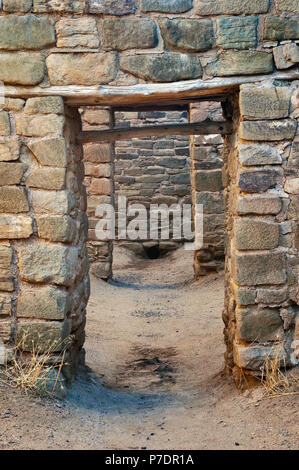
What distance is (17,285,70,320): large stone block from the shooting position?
3.35 m

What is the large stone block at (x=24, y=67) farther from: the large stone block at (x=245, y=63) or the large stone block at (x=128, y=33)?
the large stone block at (x=245, y=63)

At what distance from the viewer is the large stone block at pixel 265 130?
10.8ft

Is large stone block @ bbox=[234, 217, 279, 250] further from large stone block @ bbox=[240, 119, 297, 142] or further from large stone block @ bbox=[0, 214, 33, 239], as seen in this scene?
large stone block @ bbox=[0, 214, 33, 239]

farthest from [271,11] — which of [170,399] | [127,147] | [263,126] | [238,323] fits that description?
[127,147]

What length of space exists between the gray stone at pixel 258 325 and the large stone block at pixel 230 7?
5.99 feet

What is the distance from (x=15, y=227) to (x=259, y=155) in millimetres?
1576

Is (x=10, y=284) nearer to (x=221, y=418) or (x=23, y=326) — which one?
(x=23, y=326)

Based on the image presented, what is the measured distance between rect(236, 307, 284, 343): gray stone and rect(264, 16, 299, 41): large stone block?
169 cm

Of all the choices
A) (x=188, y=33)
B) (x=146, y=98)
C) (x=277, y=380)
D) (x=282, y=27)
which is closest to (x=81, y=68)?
(x=146, y=98)

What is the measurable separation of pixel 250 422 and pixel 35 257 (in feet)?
5.28

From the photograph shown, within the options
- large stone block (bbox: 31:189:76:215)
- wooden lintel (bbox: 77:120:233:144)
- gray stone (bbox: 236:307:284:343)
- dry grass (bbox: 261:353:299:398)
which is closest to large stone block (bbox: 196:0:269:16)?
wooden lintel (bbox: 77:120:233:144)

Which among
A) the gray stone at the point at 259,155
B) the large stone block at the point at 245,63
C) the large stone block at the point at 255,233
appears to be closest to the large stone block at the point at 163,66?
the large stone block at the point at 245,63

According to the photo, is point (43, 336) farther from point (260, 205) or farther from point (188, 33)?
point (188, 33)

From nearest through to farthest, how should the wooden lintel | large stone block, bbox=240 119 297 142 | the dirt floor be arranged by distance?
the dirt floor → large stone block, bbox=240 119 297 142 → the wooden lintel
